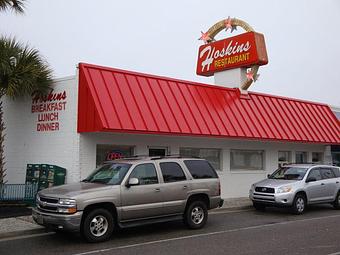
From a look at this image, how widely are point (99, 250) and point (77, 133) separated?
6113 millimetres

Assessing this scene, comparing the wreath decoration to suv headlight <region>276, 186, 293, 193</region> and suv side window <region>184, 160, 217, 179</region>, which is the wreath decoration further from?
suv side window <region>184, 160, 217, 179</region>

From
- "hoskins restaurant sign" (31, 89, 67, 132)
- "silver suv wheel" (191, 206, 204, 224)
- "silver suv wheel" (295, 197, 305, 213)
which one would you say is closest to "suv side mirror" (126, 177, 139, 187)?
"silver suv wheel" (191, 206, 204, 224)

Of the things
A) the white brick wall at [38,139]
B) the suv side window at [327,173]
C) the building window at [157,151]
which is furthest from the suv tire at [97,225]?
the suv side window at [327,173]

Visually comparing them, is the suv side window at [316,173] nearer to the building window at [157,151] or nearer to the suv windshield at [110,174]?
the building window at [157,151]

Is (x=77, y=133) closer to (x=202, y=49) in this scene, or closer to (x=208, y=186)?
(x=208, y=186)

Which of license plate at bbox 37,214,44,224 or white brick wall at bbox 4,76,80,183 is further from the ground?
white brick wall at bbox 4,76,80,183

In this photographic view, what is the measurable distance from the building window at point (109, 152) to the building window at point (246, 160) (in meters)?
5.39

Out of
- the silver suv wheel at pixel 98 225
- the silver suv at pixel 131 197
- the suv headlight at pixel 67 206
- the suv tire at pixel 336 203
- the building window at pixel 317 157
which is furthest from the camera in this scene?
the building window at pixel 317 157

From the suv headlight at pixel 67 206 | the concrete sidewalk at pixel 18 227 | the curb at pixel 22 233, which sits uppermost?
the suv headlight at pixel 67 206

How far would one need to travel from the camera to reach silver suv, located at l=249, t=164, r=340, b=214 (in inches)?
585

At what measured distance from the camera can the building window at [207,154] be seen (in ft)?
58.0

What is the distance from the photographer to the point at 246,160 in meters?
20.0

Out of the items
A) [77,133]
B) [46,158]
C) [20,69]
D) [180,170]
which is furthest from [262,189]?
[20,69]

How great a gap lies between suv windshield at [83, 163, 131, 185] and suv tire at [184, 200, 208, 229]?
203 centimetres
